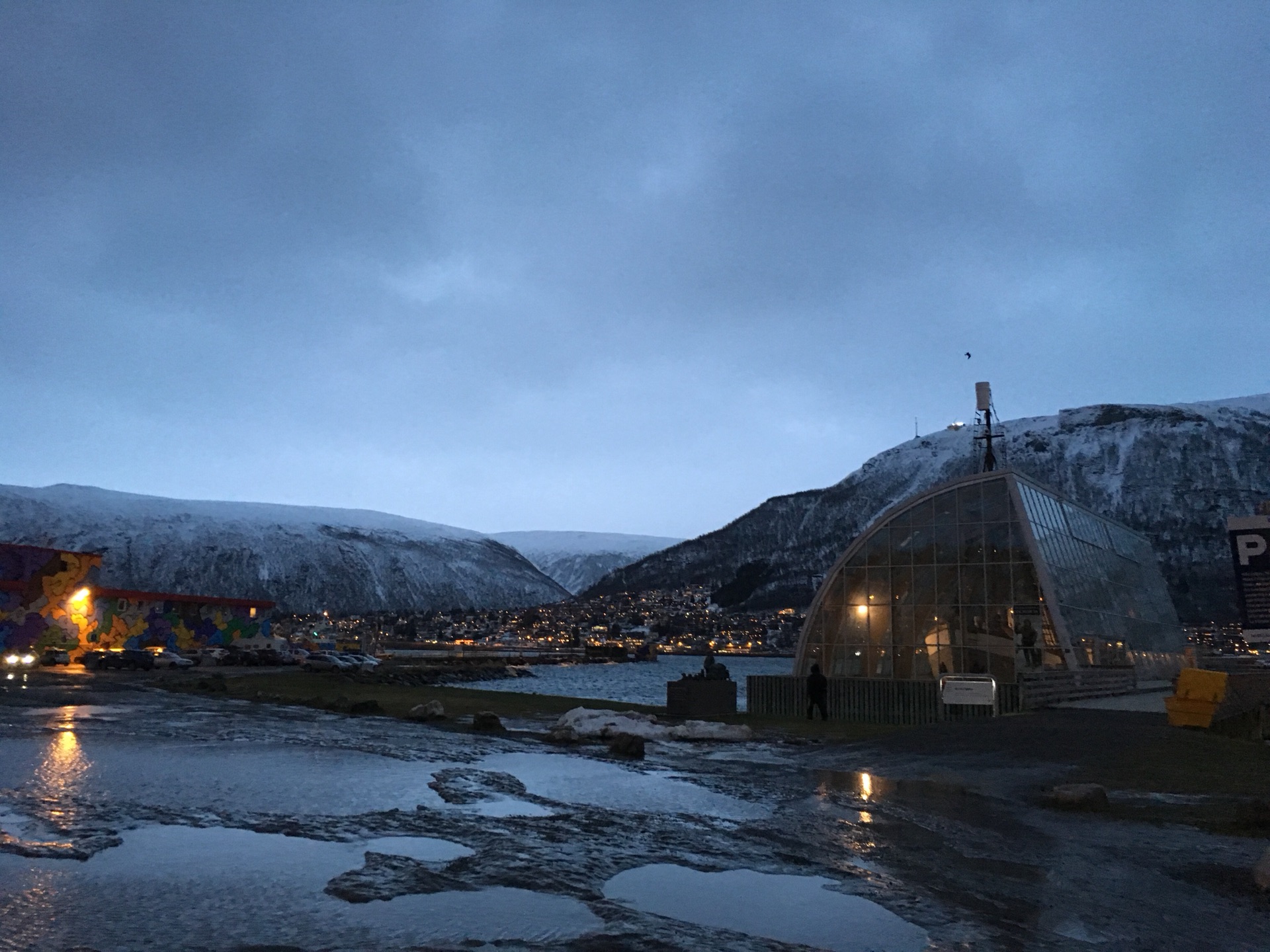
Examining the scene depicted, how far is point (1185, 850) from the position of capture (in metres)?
10.6

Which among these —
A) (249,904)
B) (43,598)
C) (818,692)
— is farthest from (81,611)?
(249,904)

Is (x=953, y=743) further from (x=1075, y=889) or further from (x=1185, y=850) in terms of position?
(x=1075, y=889)

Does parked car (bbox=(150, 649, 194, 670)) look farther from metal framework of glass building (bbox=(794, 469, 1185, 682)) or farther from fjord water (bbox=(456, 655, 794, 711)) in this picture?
metal framework of glass building (bbox=(794, 469, 1185, 682))

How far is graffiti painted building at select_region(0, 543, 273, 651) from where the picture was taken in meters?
68.4

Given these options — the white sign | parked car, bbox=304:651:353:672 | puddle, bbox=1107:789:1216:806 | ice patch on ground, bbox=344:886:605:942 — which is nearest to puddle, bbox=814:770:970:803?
puddle, bbox=1107:789:1216:806

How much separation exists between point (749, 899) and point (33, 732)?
62.7ft

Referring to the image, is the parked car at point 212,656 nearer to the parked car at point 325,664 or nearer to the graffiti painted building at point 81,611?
the parked car at point 325,664

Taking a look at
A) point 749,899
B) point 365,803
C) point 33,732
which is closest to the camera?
point 749,899

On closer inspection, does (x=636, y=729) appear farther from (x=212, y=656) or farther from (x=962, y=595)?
(x=212, y=656)

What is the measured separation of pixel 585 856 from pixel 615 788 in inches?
200

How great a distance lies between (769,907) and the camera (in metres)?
7.87

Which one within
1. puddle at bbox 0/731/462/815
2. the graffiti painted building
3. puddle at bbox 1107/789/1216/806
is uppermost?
the graffiti painted building

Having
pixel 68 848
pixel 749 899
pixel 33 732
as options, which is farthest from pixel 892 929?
pixel 33 732

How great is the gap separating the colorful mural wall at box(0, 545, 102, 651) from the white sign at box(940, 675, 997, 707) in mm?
68676
